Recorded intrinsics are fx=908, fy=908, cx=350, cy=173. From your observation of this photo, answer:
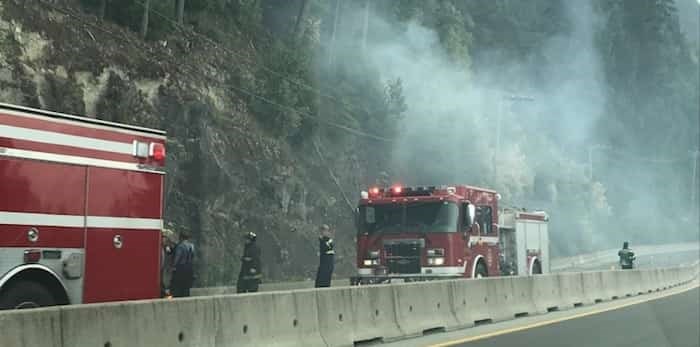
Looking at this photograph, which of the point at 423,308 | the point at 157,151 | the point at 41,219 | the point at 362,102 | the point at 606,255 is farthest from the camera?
the point at 606,255

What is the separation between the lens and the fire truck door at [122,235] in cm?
1052

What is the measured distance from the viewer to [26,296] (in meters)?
9.69

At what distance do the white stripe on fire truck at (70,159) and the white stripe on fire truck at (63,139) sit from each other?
0.13m

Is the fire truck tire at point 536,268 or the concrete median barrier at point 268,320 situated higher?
the fire truck tire at point 536,268

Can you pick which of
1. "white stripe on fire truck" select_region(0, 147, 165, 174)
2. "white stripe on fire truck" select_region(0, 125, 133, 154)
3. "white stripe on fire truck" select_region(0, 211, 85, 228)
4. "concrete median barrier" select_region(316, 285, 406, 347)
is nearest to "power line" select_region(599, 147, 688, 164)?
"concrete median barrier" select_region(316, 285, 406, 347)

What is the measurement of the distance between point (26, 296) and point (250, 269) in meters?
8.86

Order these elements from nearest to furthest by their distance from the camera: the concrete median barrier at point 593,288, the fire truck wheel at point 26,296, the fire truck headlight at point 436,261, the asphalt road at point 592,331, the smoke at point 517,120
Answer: the fire truck wheel at point 26,296, the asphalt road at point 592,331, the fire truck headlight at point 436,261, the concrete median barrier at point 593,288, the smoke at point 517,120

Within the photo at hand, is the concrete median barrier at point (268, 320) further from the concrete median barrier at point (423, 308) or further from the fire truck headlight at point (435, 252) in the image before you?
the fire truck headlight at point (435, 252)

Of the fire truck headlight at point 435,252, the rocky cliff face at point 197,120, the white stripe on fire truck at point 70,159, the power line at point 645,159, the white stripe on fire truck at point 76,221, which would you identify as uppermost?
the power line at point 645,159

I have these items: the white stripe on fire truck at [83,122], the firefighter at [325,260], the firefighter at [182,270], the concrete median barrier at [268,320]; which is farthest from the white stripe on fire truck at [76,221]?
the firefighter at [325,260]

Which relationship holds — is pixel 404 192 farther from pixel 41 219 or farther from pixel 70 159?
pixel 41 219

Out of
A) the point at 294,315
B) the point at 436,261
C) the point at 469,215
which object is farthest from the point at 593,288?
the point at 294,315

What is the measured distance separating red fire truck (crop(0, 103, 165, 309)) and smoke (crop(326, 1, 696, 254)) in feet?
136

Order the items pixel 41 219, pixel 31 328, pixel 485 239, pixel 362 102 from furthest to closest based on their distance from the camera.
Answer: pixel 362 102, pixel 485 239, pixel 41 219, pixel 31 328
